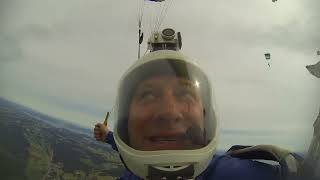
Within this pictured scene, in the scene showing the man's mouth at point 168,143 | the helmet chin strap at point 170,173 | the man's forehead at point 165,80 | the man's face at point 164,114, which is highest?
the man's forehead at point 165,80

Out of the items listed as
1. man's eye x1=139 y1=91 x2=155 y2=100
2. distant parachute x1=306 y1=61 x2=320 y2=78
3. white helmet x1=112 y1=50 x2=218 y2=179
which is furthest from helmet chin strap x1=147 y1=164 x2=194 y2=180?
distant parachute x1=306 y1=61 x2=320 y2=78

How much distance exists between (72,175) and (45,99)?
8.8 inches

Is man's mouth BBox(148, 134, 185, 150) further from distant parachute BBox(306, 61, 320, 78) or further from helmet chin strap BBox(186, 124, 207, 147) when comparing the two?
distant parachute BBox(306, 61, 320, 78)

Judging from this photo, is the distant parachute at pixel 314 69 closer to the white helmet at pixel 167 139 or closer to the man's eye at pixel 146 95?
the white helmet at pixel 167 139

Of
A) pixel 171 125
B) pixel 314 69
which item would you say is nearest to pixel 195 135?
pixel 171 125

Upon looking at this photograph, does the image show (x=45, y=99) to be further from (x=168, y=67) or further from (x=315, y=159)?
(x=315, y=159)

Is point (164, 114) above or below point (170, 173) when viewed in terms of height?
above

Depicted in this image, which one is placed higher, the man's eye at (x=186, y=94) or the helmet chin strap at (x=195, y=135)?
the man's eye at (x=186, y=94)

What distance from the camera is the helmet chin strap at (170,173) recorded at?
815 millimetres

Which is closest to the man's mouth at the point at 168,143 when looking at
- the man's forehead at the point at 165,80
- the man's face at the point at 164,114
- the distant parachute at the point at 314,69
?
the man's face at the point at 164,114

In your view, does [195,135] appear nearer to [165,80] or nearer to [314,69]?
[165,80]

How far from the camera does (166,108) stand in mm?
828

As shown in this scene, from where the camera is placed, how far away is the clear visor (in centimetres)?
83

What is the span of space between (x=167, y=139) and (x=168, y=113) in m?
0.05
